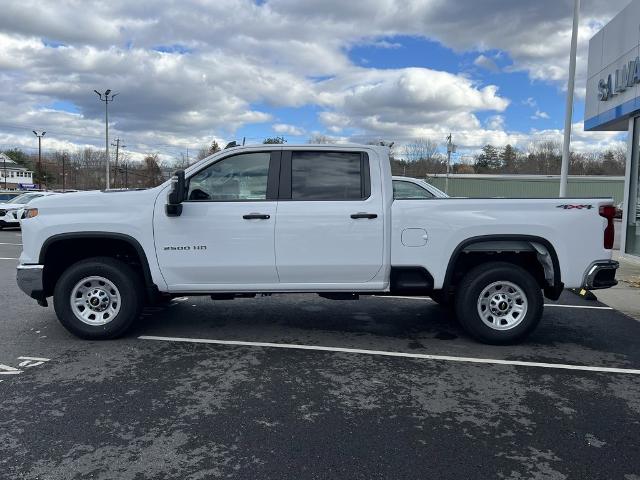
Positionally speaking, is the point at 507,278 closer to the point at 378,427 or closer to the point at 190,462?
the point at 378,427

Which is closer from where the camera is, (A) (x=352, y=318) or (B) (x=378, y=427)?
(B) (x=378, y=427)

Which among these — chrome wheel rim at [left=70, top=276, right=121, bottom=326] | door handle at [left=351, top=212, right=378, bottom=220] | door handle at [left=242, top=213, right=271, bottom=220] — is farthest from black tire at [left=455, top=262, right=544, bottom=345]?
chrome wheel rim at [left=70, top=276, right=121, bottom=326]

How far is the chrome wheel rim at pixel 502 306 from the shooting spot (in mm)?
5680

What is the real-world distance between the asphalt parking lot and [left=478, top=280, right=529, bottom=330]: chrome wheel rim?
0.93 ft

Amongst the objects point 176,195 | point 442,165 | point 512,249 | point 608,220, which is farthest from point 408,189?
point 442,165

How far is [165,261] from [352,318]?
2636mm

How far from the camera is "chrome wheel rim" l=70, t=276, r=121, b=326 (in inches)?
223

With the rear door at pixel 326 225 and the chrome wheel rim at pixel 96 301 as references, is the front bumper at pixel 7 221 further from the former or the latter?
the rear door at pixel 326 225

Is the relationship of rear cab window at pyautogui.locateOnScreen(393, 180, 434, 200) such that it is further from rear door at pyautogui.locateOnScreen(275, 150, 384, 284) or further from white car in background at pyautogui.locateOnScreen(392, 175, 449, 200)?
rear door at pyautogui.locateOnScreen(275, 150, 384, 284)

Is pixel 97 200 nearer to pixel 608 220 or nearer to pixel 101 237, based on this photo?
pixel 101 237

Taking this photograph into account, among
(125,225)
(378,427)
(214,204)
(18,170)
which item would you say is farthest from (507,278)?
(18,170)

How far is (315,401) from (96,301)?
2.90m

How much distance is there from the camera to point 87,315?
5703mm

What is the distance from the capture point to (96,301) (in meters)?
5.70
